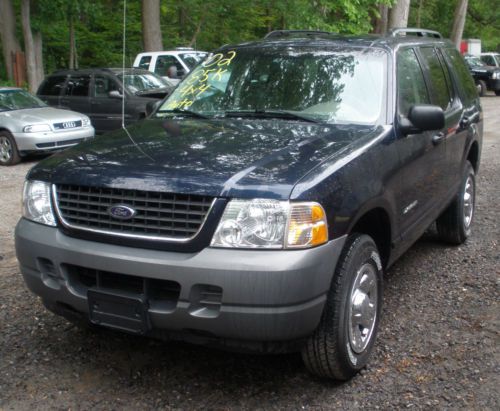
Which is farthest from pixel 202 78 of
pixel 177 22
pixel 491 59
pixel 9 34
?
pixel 491 59

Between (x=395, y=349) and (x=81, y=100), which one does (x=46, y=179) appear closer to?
(x=395, y=349)

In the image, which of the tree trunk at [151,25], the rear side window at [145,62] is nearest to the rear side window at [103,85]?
the rear side window at [145,62]

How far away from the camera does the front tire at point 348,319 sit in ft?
10.6

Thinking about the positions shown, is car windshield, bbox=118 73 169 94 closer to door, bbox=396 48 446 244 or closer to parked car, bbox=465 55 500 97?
door, bbox=396 48 446 244

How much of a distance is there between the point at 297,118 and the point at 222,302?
63.5 inches

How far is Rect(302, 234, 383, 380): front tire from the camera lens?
127 inches

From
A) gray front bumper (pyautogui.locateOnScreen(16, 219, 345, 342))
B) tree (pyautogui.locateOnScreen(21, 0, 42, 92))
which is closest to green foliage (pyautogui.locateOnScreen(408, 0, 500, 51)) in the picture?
tree (pyautogui.locateOnScreen(21, 0, 42, 92))

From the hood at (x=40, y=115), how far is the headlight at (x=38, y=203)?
325 inches

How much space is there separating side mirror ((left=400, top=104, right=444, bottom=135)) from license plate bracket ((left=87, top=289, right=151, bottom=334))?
81.8 inches

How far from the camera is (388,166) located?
3834mm

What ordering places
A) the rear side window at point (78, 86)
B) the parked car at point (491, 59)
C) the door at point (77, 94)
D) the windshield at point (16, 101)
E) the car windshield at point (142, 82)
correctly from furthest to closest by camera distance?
the parked car at point (491, 59), the rear side window at point (78, 86), the door at point (77, 94), the car windshield at point (142, 82), the windshield at point (16, 101)

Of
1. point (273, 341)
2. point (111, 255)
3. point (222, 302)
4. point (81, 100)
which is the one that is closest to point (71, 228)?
point (111, 255)

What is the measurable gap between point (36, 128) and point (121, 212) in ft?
28.9

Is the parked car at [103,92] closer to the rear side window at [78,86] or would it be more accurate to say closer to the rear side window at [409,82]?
the rear side window at [78,86]
